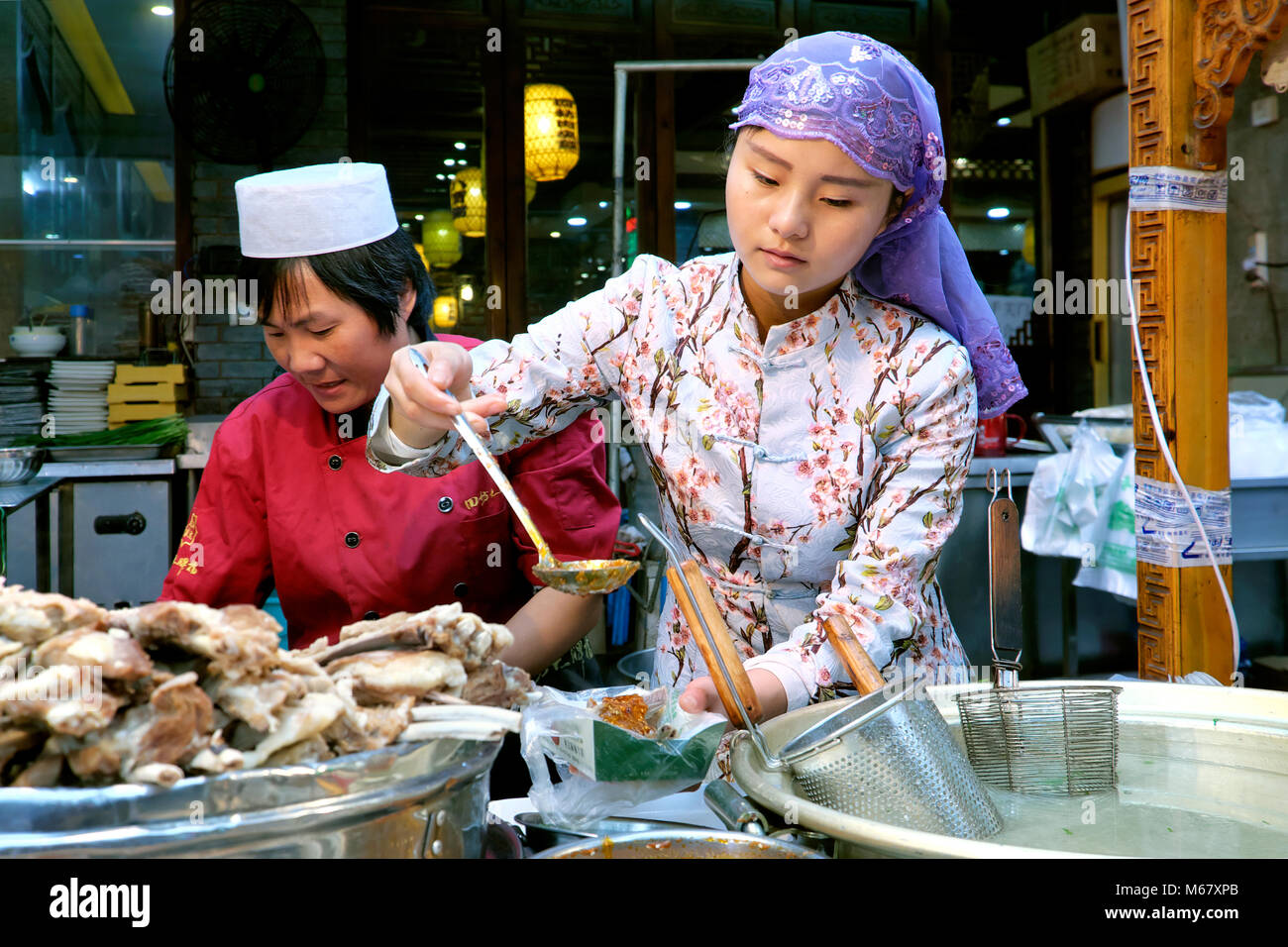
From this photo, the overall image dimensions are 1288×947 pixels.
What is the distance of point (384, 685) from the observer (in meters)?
0.80

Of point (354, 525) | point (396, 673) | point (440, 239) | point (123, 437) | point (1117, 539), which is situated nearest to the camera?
point (396, 673)

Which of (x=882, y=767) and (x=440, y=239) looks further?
(x=440, y=239)

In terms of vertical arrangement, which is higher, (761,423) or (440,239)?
(440,239)

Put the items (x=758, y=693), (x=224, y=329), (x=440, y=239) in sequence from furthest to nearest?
(x=440, y=239), (x=224, y=329), (x=758, y=693)

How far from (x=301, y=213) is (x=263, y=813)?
1.39m

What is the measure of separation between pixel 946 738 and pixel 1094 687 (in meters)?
0.26

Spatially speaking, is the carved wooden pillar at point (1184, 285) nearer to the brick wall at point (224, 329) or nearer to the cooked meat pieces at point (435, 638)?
the cooked meat pieces at point (435, 638)

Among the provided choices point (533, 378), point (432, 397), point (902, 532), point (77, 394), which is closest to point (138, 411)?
point (77, 394)

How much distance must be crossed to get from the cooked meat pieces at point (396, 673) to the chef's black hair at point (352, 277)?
1126 millimetres

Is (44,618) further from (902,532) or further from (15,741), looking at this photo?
(902,532)

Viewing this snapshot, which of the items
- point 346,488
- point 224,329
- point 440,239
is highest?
point 440,239

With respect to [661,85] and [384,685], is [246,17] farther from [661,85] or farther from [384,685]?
[384,685]

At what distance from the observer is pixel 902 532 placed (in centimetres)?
142
